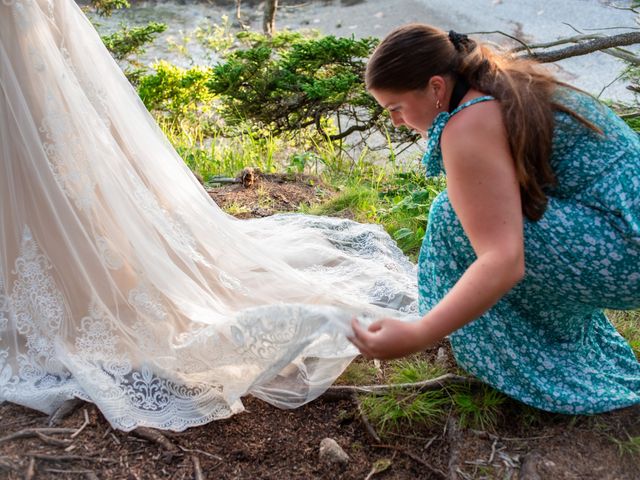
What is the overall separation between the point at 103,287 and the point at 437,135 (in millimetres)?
1066

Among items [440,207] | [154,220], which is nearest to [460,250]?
[440,207]

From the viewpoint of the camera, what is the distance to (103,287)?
7.04 feet

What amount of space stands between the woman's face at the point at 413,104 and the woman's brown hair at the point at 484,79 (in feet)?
0.05

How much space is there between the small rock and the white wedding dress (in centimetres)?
20

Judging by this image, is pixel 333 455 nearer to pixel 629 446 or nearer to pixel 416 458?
pixel 416 458

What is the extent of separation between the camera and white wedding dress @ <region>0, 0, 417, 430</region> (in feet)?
6.45

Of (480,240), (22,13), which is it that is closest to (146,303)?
(22,13)

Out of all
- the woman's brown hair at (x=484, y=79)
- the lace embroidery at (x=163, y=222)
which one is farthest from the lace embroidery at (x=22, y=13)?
the woman's brown hair at (x=484, y=79)

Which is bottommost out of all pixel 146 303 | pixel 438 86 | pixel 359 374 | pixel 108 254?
pixel 359 374

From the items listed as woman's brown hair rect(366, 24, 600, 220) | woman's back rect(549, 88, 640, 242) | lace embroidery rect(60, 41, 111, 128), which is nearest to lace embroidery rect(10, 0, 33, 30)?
Result: lace embroidery rect(60, 41, 111, 128)

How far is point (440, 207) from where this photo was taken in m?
1.98

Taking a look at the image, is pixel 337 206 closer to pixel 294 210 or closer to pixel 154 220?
pixel 294 210

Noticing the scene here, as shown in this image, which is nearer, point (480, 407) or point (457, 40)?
point (457, 40)

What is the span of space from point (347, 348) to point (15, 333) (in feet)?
3.18
